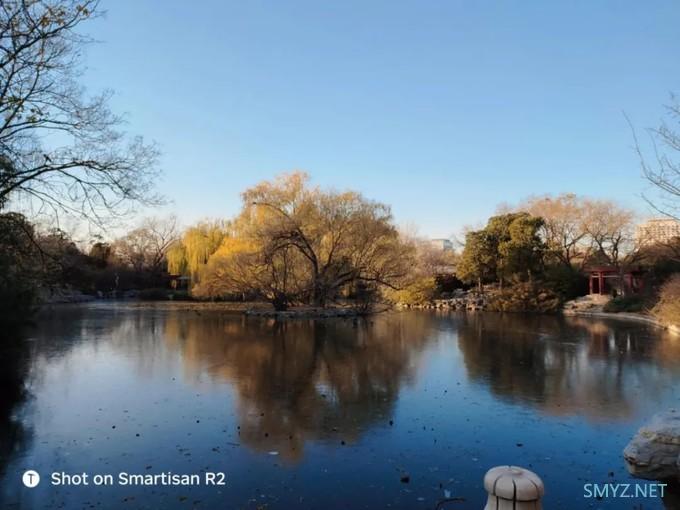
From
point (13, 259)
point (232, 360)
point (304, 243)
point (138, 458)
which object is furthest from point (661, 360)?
point (304, 243)

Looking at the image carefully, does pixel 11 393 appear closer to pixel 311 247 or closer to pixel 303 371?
pixel 303 371

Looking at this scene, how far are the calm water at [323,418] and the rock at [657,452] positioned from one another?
247 millimetres

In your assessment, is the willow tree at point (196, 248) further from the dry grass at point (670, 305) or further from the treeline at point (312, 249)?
the dry grass at point (670, 305)

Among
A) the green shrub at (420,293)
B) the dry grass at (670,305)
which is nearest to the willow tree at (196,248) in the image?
the green shrub at (420,293)

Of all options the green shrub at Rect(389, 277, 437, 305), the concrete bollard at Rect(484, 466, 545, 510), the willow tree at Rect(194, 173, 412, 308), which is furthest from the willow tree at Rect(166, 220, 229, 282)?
the concrete bollard at Rect(484, 466, 545, 510)

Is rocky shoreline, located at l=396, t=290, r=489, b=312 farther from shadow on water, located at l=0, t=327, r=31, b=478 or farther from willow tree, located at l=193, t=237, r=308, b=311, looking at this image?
shadow on water, located at l=0, t=327, r=31, b=478

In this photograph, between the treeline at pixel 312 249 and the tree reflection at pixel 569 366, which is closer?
the tree reflection at pixel 569 366

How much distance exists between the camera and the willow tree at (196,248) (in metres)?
34.6

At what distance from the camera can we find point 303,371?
9789 mm

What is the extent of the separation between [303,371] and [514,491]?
8.15 m

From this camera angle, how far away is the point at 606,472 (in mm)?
4738

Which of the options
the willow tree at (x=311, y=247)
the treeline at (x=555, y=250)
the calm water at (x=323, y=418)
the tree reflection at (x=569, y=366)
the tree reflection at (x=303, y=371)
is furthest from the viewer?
the treeline at (x=555, y=250)

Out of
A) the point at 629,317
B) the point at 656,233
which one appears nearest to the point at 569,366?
the point at 629,317

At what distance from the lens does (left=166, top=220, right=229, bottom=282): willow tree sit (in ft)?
113
